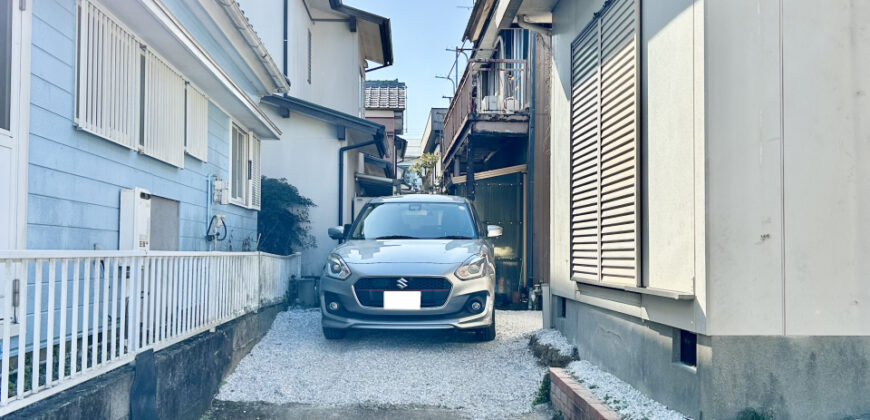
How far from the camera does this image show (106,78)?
450 cm

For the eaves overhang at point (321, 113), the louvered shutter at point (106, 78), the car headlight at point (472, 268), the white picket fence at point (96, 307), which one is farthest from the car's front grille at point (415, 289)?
the eaves overhang at point (321, 113)

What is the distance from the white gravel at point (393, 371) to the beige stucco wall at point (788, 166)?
202cm

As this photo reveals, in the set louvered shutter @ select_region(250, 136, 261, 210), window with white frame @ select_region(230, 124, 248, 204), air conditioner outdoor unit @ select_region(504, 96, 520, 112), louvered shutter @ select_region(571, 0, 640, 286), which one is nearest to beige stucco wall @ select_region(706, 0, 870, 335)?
louvered shutter @ select_region(571, 0, 640, 286)

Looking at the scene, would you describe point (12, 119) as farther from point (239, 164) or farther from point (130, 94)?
point (239, 164)

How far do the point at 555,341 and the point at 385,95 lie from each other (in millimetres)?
20640

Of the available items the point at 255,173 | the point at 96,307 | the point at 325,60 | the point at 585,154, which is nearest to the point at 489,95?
the point at 255,173

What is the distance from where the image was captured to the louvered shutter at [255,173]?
901 centimetres

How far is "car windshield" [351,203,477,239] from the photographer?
6.85 m

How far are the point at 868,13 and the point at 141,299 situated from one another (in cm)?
411

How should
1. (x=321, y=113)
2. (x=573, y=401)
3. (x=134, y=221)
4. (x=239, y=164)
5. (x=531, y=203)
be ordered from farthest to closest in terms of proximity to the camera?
1. (x=321, y=113)
2. (x=531, y=203)
3. (x=239, y=164)
4. (x=134, y=221)
5. (x=573, y=401)

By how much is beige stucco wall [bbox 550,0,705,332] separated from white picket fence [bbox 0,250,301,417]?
2852 mm

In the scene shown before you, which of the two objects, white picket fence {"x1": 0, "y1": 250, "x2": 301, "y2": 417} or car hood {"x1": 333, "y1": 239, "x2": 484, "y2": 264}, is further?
car hood {"x1": 333, "y1": 239, "x2": 484, "y2": 264}

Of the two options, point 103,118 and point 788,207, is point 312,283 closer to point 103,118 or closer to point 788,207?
point 103,118

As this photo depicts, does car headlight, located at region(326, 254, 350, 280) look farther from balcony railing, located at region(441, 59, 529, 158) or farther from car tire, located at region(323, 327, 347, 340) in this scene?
balcony railing, located at region(441, 59, 529, 158)
